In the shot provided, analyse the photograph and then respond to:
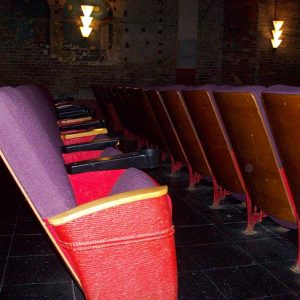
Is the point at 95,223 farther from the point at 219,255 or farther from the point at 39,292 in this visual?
the point at 219,255

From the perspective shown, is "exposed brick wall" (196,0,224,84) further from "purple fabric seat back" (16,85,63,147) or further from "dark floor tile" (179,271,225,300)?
"dark floor tile" (179,271,225,300)

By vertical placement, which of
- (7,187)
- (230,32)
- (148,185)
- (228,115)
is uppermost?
(230,32)

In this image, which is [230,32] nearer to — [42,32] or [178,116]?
[42,32]

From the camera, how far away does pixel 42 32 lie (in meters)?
7.64

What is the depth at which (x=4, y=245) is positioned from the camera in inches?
85.0

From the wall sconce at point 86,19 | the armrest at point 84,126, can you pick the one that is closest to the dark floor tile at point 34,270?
the armrest at point 84,126

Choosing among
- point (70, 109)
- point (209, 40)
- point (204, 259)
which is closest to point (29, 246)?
point (204, 259)

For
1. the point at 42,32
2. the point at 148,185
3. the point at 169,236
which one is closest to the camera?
the point at 169,236

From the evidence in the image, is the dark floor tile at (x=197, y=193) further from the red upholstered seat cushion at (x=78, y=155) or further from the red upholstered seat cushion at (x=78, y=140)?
the red upholstered seat cushion at (x=78, y=155)

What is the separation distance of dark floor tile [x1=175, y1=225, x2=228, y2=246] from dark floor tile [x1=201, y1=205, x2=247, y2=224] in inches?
5.2

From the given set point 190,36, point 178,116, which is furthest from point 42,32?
point 178,116

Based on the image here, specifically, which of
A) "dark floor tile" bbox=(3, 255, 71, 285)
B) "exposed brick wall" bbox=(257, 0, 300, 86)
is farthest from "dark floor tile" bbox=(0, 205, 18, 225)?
"exposed brick wall" bbox=(257, 0, 300, 86)

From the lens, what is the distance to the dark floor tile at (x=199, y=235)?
220 cm

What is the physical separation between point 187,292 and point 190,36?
24.4 feet
